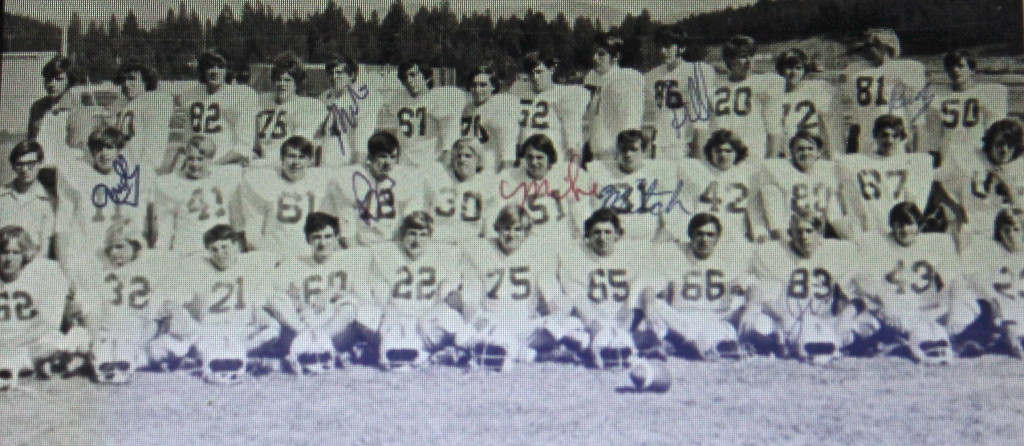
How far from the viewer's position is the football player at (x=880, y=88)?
1.67 metres

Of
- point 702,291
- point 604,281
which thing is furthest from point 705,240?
point 604,281

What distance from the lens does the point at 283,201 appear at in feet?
5.39

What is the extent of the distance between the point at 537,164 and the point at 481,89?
0.18m

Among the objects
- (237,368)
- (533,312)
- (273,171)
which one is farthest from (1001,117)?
(237,368)

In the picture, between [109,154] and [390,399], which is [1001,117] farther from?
[109,154]

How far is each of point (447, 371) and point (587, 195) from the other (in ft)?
1.31

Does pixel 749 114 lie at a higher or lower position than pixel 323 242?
higher

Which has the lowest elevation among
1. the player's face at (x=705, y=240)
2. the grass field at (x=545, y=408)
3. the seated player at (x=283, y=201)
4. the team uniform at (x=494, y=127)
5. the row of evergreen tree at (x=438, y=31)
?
the grass field at (x=545, y=408)

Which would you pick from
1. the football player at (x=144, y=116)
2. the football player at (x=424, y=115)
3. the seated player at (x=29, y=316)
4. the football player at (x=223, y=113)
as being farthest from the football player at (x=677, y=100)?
the seated player at (x=29, y=316)

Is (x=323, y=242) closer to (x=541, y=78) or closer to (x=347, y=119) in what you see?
(x=347, y=119)
